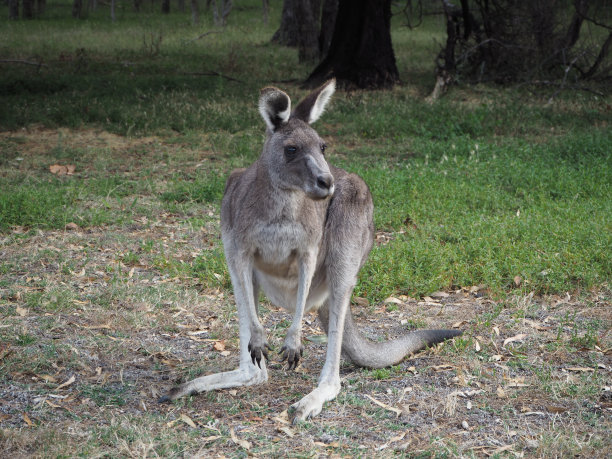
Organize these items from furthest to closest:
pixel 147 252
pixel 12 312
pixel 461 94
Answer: pixel 461 94, pixel 147 252, pixel 12 312

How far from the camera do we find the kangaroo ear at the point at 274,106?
3.26 meters

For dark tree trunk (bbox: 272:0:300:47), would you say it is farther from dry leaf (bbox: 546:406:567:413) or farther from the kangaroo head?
dry leaf (bbox: 546:406:567:413)

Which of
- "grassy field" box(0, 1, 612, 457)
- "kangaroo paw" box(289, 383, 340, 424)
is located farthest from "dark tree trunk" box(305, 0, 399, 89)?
"kangaroo paw" box(289, 383, 340, 424)

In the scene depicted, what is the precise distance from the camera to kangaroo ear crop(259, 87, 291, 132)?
10.7ft

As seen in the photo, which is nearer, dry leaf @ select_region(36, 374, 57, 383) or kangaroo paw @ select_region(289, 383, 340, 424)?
kangaroo paw @ select_region(289, 383, 340, 424)

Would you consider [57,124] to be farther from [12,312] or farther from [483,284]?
[483,284]

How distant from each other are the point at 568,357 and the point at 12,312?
3114 mm

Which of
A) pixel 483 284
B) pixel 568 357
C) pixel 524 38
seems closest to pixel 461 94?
pixel 524 38

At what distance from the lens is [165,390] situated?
3469 mm

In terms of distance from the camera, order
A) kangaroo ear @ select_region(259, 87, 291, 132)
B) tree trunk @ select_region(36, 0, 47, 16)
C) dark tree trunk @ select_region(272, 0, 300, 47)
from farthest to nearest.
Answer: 1. tree trunk @ select_region(36, 0, 47, 16)
2. dark tree trunk @ select_region(272, 0, 300, 47)
3. kangaroo ear @ select_region(259, 87, 291, 132)

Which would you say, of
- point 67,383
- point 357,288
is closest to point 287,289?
point 67,383

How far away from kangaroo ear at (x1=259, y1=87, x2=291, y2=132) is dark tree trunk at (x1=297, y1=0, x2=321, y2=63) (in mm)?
10319

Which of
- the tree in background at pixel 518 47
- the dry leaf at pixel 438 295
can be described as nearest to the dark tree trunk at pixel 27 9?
the tree in background at pixel 518 47

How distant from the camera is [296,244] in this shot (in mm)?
3248
